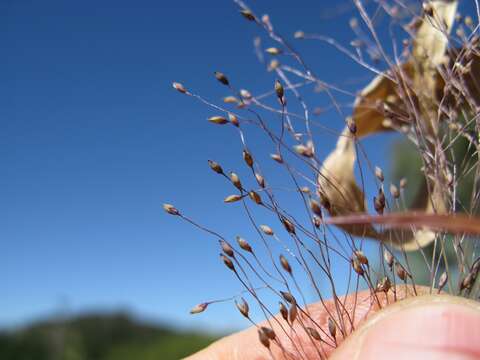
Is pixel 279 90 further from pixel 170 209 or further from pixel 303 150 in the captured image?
pixel 170 209

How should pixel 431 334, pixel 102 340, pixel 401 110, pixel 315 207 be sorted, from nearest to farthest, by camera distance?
pixel 431 334 → pixel 315 207 → pixel 401 110 → pixel 102 340

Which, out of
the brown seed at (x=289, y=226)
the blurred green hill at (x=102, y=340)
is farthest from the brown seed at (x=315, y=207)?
the blurred green hill at (x=102, y=340)

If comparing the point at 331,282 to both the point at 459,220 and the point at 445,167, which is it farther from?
the point at 459,220

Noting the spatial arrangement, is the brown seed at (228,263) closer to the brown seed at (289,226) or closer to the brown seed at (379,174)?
the brown seed at (289,226)

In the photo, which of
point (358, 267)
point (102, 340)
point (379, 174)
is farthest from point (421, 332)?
point (102, 340)

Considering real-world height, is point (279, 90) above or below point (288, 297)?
above

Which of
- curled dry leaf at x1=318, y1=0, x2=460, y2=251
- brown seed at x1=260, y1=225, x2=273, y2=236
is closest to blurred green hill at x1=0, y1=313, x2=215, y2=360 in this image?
curled dry leaf at x1=318, y1=0, x2=460, y2=251
